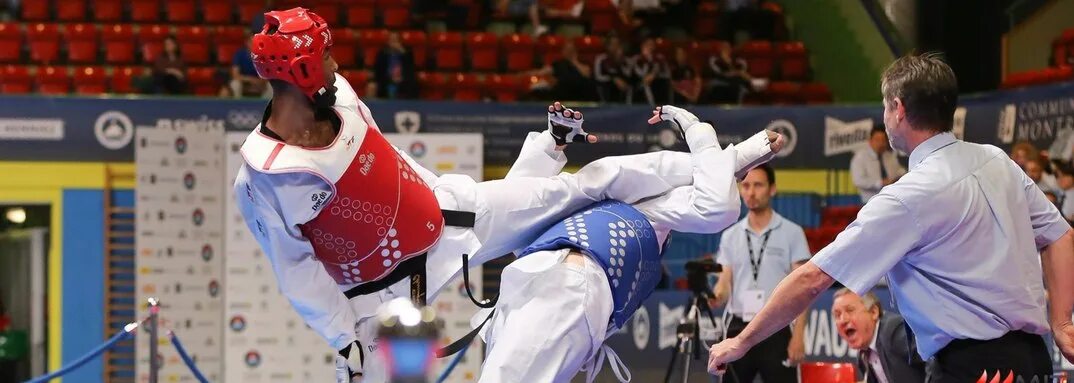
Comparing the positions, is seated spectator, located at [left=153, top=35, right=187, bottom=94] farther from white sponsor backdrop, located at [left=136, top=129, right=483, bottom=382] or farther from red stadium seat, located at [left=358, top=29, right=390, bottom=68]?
red stadium seat, located at [left=358, top=29, right=390, bottom=68]

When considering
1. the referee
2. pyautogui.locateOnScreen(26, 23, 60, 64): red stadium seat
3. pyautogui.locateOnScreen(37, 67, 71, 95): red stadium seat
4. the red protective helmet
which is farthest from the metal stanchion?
pyautogui.locateOnScreen(26, 23, 60, 64): red stadium seat

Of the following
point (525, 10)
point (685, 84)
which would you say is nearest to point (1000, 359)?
point (685, 84)

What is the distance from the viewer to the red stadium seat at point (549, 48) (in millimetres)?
14609

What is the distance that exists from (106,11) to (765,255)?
30.7 ft

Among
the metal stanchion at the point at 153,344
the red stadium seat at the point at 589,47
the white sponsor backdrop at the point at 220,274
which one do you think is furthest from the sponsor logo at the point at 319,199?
the red stadium seat at the point at 589,47

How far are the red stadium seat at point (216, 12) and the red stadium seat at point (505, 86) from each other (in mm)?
3167

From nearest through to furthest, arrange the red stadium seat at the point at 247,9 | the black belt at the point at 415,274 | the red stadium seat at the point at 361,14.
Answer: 1. the black belt at the point at 415,274
2. the red stadium seat at the point at 247,9
3. the red stadium seat at the point at 361,14

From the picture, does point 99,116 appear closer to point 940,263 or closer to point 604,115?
point 604,115

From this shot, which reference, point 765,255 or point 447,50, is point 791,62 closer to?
point 447,50

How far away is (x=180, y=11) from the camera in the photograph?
14688mm

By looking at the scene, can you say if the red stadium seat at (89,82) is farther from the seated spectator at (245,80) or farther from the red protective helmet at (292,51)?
the red protective helmet at (292,51)

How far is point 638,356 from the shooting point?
1111cm

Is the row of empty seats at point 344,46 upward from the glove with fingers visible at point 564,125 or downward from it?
upward

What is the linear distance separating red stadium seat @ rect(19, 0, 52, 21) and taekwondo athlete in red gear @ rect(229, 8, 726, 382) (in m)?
10.6
